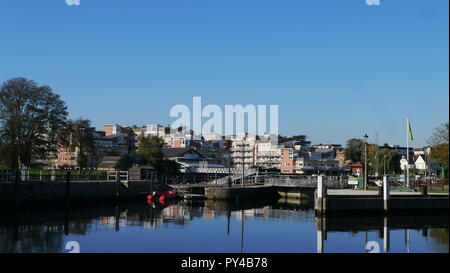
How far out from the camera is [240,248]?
29.7 metres

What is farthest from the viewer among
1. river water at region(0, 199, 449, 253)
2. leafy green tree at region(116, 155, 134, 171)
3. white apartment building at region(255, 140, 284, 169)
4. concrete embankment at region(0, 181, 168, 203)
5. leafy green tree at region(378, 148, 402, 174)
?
white apartment building at region(255, 140, 284, 169)

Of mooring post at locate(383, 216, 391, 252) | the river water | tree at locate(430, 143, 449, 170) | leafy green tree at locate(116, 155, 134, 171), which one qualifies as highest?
tree at locate(430, 143, 449, 170)

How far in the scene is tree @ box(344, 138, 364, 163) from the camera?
159400 millimetres

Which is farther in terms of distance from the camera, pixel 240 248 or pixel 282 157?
pixel 282 157

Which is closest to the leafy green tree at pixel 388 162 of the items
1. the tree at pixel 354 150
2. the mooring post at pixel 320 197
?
the tree at pixel 354 150

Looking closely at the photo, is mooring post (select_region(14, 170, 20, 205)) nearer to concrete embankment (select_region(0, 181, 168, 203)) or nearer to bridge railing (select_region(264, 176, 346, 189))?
concrete embankment (select_region(0, 181, 168, 203))

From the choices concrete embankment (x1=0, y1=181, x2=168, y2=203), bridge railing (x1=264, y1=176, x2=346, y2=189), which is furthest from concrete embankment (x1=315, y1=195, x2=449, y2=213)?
concrete embankment (x1=0, y1=181, x2=168, y2=203)

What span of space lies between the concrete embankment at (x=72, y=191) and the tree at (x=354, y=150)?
103 m

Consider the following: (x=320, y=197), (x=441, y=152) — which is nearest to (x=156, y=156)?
(x=441, y=152)

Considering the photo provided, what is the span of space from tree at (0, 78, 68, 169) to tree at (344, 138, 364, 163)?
351ft
